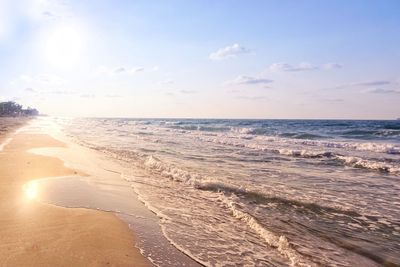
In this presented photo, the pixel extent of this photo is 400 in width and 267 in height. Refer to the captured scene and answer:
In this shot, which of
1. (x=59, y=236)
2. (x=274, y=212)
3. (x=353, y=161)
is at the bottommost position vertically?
(x=274, y=212)

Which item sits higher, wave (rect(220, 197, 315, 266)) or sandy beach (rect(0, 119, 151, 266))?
sandy beach (rect(0, 119, 151, 266))

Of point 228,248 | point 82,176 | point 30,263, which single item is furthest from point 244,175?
point 30,263

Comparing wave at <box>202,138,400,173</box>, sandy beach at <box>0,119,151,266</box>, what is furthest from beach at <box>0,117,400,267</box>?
wave at <box>202,138,400,173</box>

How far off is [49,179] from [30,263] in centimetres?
705

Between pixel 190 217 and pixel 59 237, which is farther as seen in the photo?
pixel 190 217

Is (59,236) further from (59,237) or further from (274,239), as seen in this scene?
(274,239)

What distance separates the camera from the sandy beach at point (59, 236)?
4.93 meters

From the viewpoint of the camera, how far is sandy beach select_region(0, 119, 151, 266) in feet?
16.2

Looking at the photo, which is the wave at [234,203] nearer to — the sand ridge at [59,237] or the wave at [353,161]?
the sand ridge at [59,237]

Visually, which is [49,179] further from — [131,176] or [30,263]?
[30,263]

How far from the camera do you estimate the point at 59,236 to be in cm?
584

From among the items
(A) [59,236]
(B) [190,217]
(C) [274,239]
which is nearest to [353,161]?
(B) [190,217]

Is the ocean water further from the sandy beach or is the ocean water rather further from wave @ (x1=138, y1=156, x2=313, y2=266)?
the sandy beach

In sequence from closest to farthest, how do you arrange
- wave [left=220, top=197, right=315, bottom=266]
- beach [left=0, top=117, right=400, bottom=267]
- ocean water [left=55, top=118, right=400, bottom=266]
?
beach [left=0, top=117, right=400, bottom=267] → wave [left=220, top=197, right=315, bottom=266] → ocean water [left=55, top=118, right=400, bottom=266]
